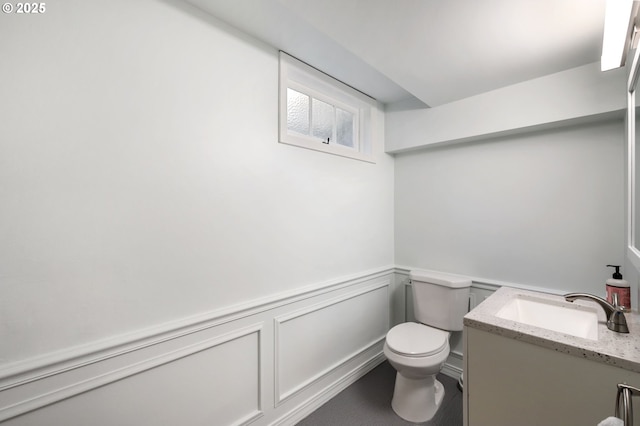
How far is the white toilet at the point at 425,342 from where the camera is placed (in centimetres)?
167

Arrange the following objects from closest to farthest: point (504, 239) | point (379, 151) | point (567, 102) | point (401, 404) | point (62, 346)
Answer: point (62, 346), point (567, 102), point (401, 404), point (504, 239), point (379, 151)

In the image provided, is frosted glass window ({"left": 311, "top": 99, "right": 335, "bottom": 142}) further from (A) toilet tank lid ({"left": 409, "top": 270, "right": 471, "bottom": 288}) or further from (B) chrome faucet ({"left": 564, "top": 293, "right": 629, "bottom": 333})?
(B) chrome faucet ({"left": 564, "top": 293, "right": 629, "bottom": 333})

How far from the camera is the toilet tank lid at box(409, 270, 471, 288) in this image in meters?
2.02

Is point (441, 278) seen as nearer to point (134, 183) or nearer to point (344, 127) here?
point (344, 127)

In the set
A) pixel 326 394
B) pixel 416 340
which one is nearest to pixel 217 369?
pixel 326 394

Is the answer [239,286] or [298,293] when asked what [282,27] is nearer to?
[239,286]

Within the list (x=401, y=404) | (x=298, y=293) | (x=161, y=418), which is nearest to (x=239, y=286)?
(x=298, y=293)

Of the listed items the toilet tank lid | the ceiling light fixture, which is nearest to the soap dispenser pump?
the toilet tank lid

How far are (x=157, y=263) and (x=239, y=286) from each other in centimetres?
43

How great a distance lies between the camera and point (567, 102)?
164 cm

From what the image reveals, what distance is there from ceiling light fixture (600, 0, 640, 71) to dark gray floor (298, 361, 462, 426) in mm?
2099

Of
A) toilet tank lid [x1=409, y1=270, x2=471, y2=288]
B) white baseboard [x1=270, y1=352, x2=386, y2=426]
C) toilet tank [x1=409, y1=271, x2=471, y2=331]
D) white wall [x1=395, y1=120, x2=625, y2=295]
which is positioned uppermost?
white wall [x1=395, y1=120, x2=625, y2=295]

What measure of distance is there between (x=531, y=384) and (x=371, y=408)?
1163 millimetres

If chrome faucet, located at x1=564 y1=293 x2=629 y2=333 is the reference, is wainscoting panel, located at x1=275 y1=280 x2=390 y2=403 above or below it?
below
